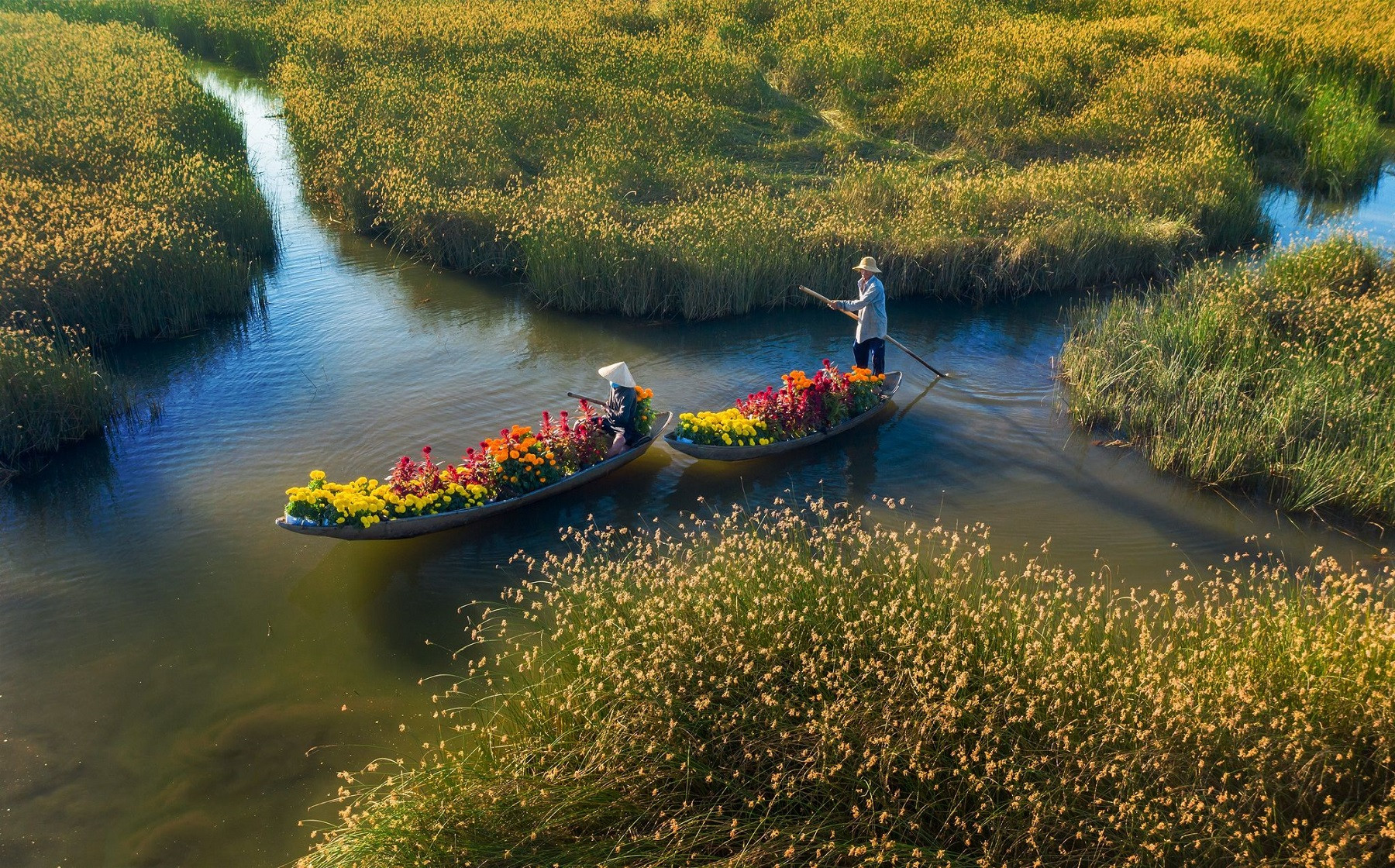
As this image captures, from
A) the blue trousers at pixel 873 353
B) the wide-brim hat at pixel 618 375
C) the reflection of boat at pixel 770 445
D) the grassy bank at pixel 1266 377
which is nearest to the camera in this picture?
the grassy bank at pixel 1266 377

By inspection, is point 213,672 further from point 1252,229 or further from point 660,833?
point 1252,229

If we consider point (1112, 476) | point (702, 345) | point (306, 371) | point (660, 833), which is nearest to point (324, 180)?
point (306, 371)

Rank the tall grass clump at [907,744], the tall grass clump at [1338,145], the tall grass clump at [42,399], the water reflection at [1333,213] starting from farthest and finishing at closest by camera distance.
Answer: the tall grass clump at [1338,145], the water reflection at [1333,213], the tall grass clump at [42,399], the tall grass clump at [907,744]

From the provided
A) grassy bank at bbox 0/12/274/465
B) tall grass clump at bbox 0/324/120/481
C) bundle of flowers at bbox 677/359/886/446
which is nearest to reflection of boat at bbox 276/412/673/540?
bundle of flowers at bbox 677/359/886/446

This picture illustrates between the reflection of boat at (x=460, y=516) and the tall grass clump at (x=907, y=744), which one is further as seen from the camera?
the reflection of boat at (x=460, y=516)

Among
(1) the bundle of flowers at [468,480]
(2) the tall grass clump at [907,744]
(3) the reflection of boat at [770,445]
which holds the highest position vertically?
(1) the bundle of flowers at [468,480]

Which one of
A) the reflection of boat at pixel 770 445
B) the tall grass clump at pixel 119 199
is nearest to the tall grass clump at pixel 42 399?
the tall grass clump at pixel 119 199

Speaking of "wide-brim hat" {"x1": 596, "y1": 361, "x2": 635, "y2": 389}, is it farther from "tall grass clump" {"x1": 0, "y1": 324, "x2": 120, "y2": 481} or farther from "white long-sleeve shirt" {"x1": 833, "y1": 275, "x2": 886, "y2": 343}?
"tall grass clump" {"x1": 0, "y1": 324, "x2": 120, "y2": 481}

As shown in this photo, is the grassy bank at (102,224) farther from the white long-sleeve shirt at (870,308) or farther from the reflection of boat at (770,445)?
the white long-sleeve shirt at (870,308)

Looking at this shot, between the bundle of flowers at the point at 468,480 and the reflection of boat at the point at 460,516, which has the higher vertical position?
the bundle of flowers at the point at 468,480
